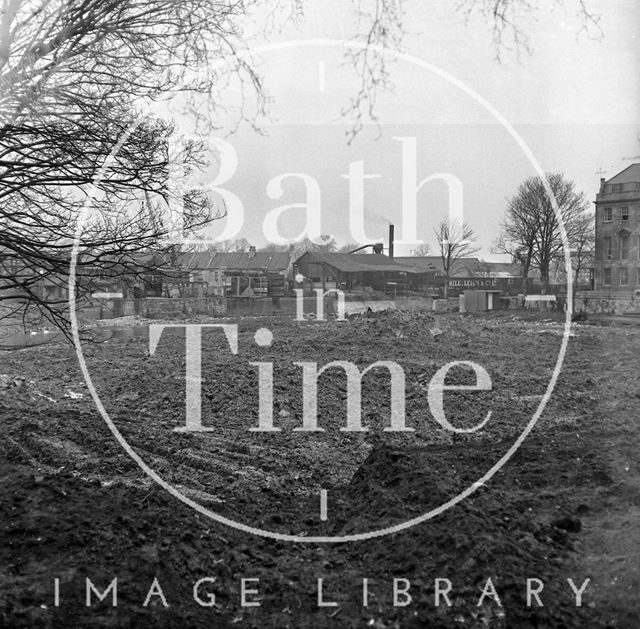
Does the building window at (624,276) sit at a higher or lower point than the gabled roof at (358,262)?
lower

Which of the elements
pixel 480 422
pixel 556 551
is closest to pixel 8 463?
pixel 556 551

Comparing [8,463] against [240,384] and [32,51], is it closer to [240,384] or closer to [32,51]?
[32,51]

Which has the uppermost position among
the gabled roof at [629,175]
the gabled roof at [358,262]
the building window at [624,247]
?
the gabled roof at [358,262]

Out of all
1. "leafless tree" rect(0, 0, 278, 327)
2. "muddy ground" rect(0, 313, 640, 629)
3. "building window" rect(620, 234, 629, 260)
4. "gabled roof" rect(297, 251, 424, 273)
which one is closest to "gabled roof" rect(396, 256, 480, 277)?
"gabled roof" rect(297, 251, 424, 273)

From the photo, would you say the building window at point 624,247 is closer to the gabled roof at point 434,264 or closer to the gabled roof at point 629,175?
the gabled roof at point 629,175

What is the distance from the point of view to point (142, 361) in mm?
9555

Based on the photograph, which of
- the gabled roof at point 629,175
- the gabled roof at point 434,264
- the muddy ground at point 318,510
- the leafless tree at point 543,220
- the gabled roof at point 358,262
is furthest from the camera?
the gabled roof at point 434,264

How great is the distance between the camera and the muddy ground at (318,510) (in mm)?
2164

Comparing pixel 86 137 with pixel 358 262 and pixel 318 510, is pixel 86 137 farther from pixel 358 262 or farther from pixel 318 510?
pixel 358 262

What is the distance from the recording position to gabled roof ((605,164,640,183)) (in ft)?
7.77

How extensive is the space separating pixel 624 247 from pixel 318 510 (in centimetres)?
214

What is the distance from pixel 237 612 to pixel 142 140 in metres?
2.74

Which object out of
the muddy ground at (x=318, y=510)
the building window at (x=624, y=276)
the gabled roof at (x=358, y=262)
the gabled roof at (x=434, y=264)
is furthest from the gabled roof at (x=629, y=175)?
the gabled roof at (x=434, y=264)

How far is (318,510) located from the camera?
3477 millimetres
